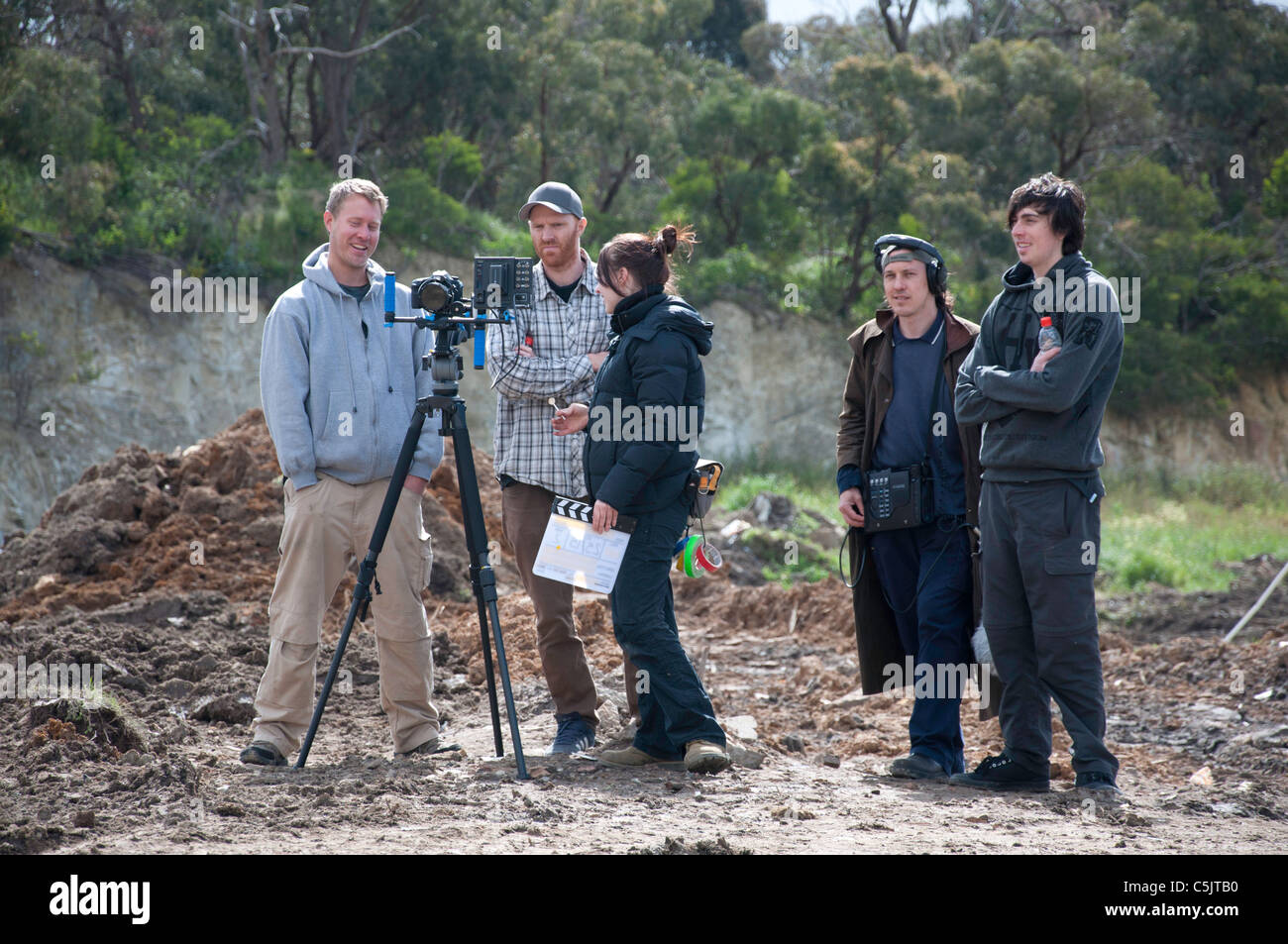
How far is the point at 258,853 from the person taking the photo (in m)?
3.30

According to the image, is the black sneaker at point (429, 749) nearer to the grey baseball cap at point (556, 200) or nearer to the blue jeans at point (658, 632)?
the blue jeans at point (658, 632)

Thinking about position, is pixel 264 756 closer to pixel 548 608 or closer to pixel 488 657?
pixel 488 657

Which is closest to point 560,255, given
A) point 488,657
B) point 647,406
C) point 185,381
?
point 647,406

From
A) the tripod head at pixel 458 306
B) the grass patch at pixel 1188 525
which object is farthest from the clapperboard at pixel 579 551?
the grass patch at pixel 1188 525

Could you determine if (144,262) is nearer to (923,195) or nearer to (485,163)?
(485,163)

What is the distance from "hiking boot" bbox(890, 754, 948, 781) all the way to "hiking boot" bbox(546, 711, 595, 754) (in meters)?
1.19

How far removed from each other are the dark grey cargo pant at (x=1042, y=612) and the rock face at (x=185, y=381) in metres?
11.3

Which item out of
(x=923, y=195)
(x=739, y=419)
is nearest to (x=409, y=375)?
(x=739, y=419)

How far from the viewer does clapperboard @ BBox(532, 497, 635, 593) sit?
425cm

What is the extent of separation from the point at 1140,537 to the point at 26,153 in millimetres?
14181

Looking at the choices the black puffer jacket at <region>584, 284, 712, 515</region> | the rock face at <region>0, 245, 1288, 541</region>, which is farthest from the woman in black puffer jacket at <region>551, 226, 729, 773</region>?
the rock face at <region>0, 245, 1288, 541</region>

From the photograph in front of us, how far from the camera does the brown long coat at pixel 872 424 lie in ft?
16.4

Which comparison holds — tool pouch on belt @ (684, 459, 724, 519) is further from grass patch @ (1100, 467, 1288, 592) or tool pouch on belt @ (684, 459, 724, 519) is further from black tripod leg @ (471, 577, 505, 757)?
grass patch @ (1100, 467, 1288, 592)

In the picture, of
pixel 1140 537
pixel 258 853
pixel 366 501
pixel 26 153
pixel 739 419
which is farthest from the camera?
pixel 739 419
